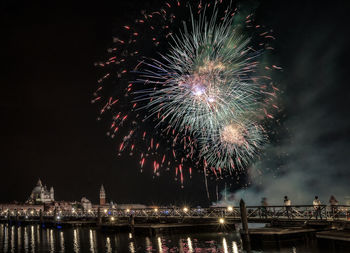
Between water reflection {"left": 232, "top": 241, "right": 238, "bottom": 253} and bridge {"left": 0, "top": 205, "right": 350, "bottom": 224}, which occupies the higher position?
bridge {"left": 0, "top": 205, "right": 350, "bottom": 224}

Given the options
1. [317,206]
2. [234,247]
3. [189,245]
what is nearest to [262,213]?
[317,206]

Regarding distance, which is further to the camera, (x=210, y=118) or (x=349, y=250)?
(x=210, y=118)

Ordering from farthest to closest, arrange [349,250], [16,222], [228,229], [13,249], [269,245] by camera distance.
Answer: [16,222]
[228,229]
[13,249]
[269,245]
[349,250]

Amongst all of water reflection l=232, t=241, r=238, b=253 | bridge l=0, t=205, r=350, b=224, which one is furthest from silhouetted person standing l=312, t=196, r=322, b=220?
water reflection l=232, t=241, r=238, b=253

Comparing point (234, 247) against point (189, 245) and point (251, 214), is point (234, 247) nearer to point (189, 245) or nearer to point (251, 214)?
point (189, 245)

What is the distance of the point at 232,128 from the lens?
33.4 meters

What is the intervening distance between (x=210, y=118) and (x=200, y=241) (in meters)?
10.9

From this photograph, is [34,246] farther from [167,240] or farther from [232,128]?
[232,128]

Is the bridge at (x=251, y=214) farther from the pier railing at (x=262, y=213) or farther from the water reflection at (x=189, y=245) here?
the water reflection at (x=189, y=245)

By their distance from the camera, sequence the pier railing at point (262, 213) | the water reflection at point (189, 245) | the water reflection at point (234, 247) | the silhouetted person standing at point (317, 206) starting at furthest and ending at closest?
the pier railing at point (262, 213), the silhouetted person standing at point (317, 206), the water reflection at point (189, 245), the water reflection at point (234, 247)

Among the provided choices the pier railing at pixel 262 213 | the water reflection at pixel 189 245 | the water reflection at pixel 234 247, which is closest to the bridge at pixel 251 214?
the pier railing at pixel 262 213

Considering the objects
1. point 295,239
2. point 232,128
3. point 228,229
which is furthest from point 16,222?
point 295,239

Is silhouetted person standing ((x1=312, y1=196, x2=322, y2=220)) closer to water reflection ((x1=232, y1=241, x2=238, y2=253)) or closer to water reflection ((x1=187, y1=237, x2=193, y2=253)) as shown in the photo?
water reflection ((x1=232, y1=241, x2=238, y2=253))

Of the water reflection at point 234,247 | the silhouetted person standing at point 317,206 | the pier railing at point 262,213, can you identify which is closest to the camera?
the water reflection at point 234,247
